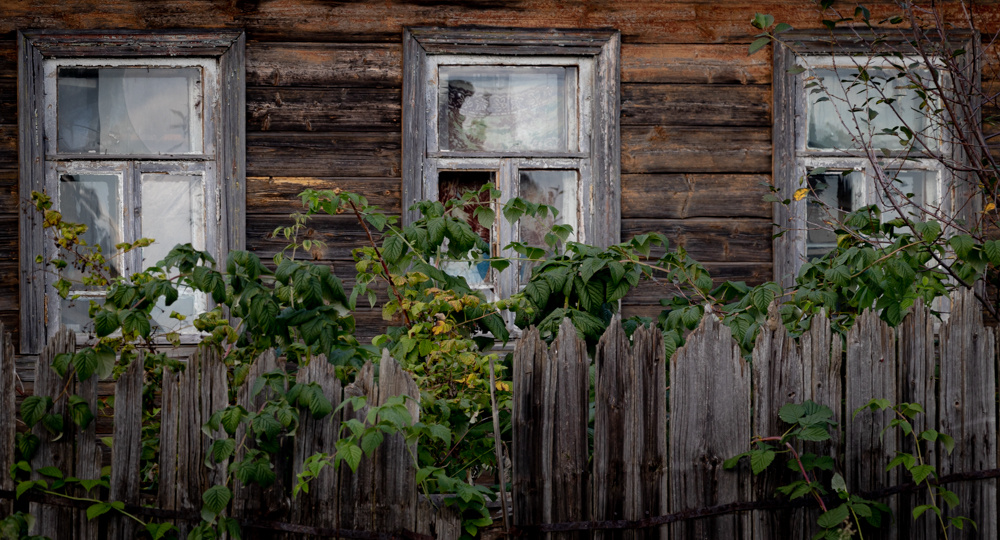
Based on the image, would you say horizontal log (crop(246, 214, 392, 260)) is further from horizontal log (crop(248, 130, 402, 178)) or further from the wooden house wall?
horizontal log (crop(248, 130, 402, 178))

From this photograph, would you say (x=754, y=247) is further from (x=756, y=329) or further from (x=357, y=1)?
(x=357, y=1)

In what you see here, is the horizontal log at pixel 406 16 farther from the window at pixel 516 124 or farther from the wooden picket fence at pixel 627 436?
the wooden picket fence at pixel 627 436

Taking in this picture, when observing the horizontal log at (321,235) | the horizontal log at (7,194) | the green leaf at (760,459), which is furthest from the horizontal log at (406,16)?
the green leaf at (760,459)

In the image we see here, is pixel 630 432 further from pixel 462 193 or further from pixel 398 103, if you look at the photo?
pixel 398 103

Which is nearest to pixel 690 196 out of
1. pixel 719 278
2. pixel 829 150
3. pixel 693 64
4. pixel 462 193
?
pixel 719 278

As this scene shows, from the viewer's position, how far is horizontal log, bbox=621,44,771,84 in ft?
15.0

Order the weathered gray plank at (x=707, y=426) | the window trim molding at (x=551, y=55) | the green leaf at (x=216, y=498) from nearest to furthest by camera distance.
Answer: the green leaf at (x=216, y=498), the weathered gray plank at (x=707, y=426), the window trim molding at (x=551, y=55)

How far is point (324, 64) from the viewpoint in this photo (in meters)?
4.46

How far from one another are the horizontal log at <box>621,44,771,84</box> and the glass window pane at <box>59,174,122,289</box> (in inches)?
113

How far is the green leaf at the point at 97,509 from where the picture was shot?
8.10 feet

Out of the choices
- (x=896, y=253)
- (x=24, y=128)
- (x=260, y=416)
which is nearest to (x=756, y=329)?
(x=896, y=253)

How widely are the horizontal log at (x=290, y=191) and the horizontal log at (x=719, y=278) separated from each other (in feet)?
4.55

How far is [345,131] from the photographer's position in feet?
14.7

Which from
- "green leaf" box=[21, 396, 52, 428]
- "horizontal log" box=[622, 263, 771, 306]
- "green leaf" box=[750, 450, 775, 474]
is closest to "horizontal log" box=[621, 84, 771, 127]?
"horizontal log" box=[622, 263, 771, 306]
